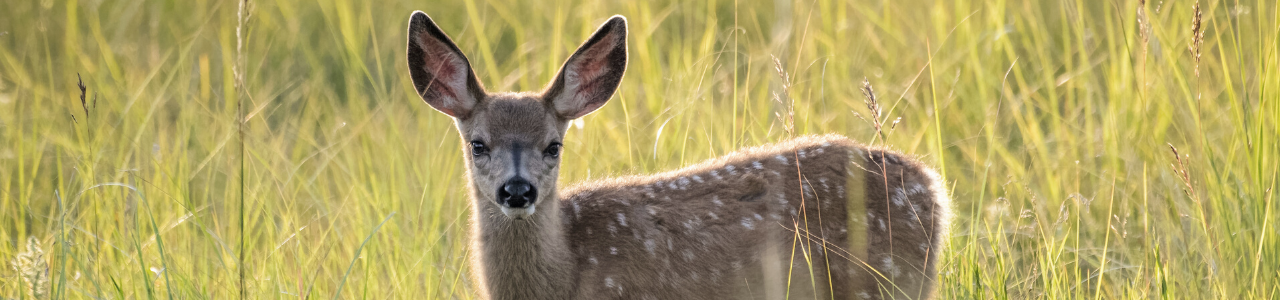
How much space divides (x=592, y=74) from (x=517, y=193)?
86 centimetres

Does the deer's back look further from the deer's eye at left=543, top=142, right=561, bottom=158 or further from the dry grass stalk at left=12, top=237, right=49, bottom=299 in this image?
the dry grass stalk at left=12, top=237, right=49, bottom=299

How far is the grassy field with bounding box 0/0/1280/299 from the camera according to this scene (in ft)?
14.5

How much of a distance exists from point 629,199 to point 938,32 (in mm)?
2861

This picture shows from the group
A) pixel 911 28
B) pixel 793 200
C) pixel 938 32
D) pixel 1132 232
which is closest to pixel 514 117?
pixel 793 200

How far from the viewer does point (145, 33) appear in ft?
27.1

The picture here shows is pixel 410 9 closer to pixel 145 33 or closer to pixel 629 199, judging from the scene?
pixel 145 33

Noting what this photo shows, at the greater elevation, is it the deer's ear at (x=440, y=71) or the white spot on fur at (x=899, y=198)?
the deer's ear at (x=440, y=71)

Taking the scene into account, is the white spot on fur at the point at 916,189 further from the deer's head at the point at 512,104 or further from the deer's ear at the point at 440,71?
the deer's ear at the point at 440,71

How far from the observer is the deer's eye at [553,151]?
446 centimetres

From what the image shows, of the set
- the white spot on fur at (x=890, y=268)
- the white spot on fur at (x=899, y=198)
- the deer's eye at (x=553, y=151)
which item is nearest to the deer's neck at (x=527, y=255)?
the deer's eye at (x=553, y=151)

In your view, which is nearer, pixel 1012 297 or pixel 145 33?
pixel 1012 297

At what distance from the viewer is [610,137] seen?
20.7ft

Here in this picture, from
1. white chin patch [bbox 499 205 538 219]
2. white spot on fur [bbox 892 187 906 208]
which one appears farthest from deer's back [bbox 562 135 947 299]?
white chin patch [bbox 499 205 538 219]

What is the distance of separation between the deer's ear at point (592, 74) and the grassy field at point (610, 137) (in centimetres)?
65
